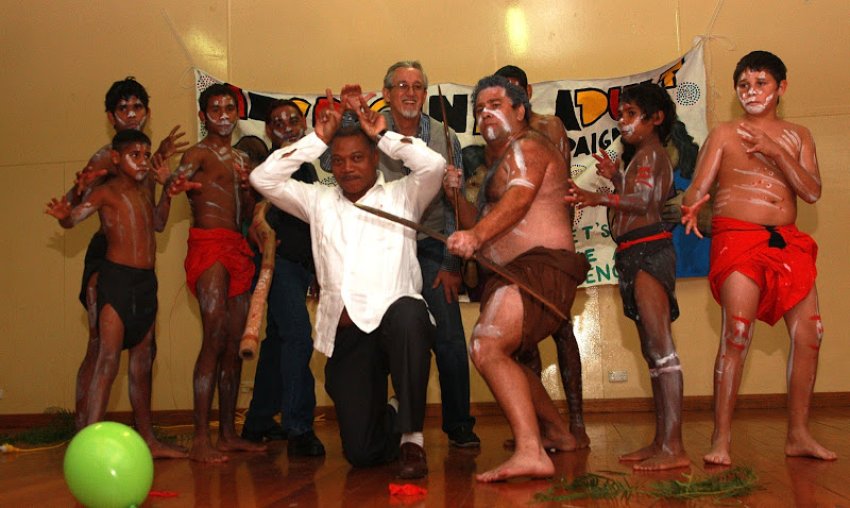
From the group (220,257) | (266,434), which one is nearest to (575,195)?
(220,257)

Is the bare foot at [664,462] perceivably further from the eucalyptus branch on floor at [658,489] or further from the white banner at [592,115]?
the white banner at [592,115]

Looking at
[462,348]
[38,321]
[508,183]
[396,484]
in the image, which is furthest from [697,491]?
[38,321]

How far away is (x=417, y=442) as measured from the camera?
3.28 metres

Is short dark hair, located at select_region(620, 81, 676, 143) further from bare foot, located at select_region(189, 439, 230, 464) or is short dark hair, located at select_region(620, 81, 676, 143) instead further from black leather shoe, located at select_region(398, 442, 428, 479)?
bare foot, located at select_region(189, 439, 230, 464)

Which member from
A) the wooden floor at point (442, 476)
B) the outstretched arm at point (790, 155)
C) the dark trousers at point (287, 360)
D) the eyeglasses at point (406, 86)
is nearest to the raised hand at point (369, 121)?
the eyeglasses at point (406, 86)

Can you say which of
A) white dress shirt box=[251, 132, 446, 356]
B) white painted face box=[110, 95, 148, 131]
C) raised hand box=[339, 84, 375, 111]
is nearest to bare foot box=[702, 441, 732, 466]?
white dress shirt box=[251, 132, 446, 356]

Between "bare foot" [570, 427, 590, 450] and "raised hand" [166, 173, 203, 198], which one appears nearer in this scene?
"bare foot" [570, 427, 590, 450]

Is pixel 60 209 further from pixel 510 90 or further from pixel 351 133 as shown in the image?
pixel 510 90

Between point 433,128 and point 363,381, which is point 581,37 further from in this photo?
point 363,381

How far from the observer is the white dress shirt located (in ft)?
11.4

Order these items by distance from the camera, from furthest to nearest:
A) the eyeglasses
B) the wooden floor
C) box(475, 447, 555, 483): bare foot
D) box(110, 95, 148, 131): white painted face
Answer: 1. box(110, 95, 148, 131): white painted face
2. the eyeglasses
3. box(475, 447, 555, 483): bare foot
4. the wooden floor

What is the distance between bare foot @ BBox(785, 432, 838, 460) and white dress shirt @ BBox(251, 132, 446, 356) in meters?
1.59

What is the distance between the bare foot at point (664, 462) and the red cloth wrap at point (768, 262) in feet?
2.35

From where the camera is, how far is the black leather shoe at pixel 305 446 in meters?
3.98
